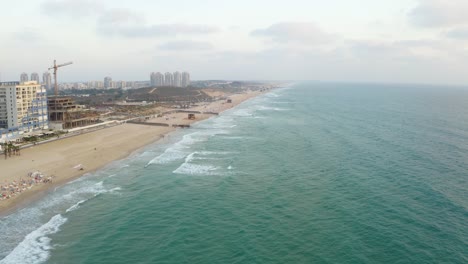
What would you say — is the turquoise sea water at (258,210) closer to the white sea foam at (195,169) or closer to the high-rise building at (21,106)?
the white sea foam at (195,169)

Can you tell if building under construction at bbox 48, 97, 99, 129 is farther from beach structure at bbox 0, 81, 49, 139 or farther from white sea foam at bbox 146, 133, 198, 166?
white sea foam at bbox 146, 133, 198, 166

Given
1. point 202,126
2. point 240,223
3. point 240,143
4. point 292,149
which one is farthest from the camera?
point 202,126

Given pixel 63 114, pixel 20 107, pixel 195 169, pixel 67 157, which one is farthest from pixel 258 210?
pixel 63 114

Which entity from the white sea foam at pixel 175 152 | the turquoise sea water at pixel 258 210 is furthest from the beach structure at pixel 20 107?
the white sea foam at pixel 175 152

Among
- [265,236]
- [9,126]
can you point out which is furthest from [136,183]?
[9,126]

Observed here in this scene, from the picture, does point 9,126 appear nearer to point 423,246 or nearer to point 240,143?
point 240,143

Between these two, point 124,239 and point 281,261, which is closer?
point 281,261
